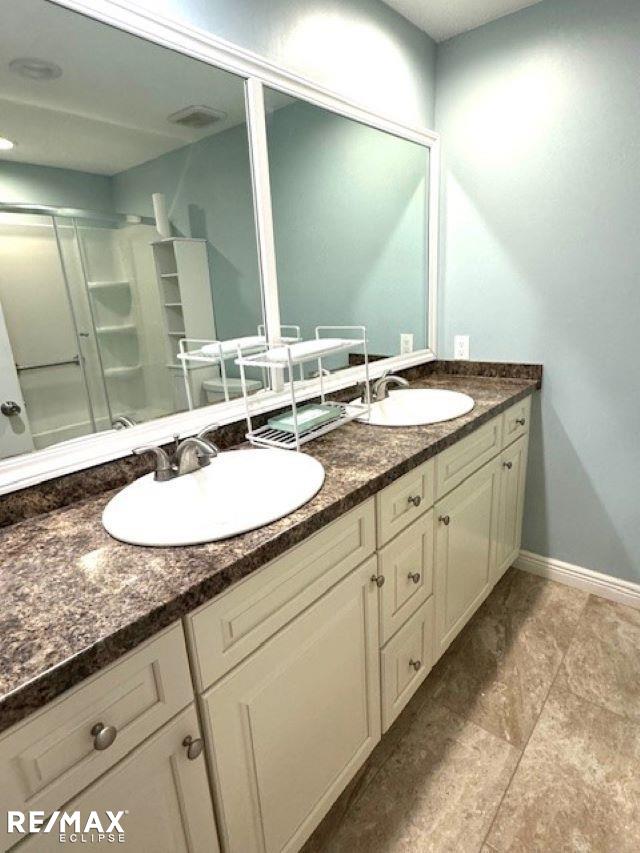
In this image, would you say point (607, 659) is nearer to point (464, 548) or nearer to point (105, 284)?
point (464, 548)

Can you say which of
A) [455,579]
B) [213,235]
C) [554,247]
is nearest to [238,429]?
[213,235]

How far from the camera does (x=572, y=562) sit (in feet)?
6.56

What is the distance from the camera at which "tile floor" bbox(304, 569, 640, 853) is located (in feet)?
3.73

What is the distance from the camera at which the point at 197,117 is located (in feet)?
4.22

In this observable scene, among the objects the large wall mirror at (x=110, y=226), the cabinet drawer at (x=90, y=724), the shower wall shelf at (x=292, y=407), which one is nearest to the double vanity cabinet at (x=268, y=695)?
the cabinet drawer at (x=90, y=724)

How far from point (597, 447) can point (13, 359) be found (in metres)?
Answer: 1.97

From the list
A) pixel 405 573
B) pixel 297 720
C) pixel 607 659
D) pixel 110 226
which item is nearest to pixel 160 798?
pixel 297 720

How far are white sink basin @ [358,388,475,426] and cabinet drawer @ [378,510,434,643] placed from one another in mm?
437

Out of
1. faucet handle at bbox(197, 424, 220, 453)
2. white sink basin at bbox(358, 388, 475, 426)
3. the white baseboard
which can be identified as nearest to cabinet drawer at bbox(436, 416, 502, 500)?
white sink basin at bbox(358, 388, 475, 426)

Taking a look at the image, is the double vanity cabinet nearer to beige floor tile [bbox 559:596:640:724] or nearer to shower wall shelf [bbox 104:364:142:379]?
beige floor tile [bbox 559:596:640:724]

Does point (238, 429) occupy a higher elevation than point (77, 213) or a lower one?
lower

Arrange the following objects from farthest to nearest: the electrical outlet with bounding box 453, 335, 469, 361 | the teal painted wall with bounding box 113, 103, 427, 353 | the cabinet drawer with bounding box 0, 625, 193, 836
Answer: the electrical outlet with bounding box 453, 335, 469, 361 → the teal painted wall with bounding box 113, 103, 427, 353 → the cabinet drawer with bounding box 0, 625, 193, 836

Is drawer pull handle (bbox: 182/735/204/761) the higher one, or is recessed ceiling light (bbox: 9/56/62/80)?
recessed ceiling light (bbox: 9/56/62/80)

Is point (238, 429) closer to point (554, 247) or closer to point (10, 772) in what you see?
point (10, 772)
